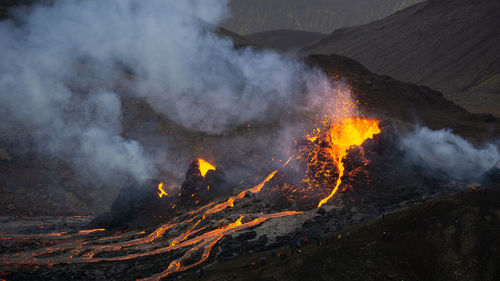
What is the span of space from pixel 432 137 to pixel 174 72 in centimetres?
5883

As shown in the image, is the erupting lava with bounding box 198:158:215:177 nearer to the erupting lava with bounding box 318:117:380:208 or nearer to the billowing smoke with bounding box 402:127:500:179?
the erupting lava with bounding box 318:117:380:208

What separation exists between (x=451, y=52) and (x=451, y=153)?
128 m

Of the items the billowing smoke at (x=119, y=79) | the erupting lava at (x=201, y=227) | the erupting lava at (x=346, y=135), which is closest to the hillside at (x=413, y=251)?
the erupting lava at (x=201, y=227)

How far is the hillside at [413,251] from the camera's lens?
2769cm

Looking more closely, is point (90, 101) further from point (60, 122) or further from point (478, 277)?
point (478, 277)

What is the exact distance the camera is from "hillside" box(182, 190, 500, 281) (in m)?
27.7

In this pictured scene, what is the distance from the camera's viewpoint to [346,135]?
51.3 metres

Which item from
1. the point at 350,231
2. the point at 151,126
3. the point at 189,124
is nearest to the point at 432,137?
the point at 350,231

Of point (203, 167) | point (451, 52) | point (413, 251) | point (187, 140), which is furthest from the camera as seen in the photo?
point (451, 52)

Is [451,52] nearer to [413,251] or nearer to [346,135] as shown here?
[346,135]

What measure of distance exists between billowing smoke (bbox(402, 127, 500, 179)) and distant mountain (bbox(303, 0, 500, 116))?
61.8 meters

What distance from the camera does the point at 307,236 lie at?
36.6 metres

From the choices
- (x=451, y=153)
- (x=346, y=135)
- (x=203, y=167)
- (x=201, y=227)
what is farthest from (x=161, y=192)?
(x=451, y=153)

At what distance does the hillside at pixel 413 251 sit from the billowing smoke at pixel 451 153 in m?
13.0
